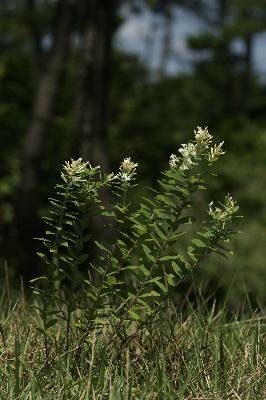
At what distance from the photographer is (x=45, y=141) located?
998 centimetres

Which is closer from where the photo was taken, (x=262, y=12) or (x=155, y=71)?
(x=262, y=12)

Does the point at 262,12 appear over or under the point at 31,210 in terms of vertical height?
over

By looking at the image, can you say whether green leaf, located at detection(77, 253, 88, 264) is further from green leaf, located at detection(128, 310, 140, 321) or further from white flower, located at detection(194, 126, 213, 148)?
white flower, located at detection(194, 126, 213, 148)

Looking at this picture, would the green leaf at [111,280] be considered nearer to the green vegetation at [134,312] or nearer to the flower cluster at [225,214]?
the green vegetation at [134,312]

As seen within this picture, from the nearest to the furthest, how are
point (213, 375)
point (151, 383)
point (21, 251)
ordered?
point (151, 383)
point (213, 375)
point (21, 251)

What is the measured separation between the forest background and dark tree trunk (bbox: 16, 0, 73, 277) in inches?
0.6

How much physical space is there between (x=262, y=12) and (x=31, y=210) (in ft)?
64.8

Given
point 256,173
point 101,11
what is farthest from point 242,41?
point 101,11

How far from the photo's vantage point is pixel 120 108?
77.3 feet

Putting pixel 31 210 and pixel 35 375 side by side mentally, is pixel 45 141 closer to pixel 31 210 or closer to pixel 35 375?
pixel 31 210

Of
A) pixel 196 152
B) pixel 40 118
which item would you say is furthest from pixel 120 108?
pixel 196 152

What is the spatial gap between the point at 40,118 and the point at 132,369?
743 centimetres

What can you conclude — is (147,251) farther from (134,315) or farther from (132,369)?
(132,369)

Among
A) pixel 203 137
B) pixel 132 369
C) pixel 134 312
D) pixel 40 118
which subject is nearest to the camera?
pixel 132 369
